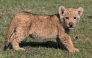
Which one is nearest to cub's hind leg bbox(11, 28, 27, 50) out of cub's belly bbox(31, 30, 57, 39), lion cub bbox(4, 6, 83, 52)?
lion cub bbox(4, 6, 83, 52)

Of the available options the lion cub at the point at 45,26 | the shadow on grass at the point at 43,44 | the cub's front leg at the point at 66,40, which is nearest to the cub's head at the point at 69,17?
the lion cub at the point at 45,26

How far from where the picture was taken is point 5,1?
64.4 feet

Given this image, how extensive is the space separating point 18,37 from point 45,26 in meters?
0.91

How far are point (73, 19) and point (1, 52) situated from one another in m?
2.18

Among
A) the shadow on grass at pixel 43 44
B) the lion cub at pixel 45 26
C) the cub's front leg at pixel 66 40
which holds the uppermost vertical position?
the lion cub at pixel 45 26

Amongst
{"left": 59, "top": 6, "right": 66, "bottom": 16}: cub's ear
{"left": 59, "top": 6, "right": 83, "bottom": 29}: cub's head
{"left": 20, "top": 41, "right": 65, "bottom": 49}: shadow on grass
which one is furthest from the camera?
{"left": 20, "top": 41, "right": 65, "bottom": 49}: shadow on grass

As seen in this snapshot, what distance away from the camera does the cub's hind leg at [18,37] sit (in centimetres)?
876

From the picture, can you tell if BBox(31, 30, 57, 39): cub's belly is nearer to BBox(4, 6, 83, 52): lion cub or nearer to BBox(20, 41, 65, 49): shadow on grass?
BBox(4, 6, 83, 52): lion cub

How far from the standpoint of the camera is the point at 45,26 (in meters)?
9.22

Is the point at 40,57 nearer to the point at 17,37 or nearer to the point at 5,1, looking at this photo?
the point at 17,37

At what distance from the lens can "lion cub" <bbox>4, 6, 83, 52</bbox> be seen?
877 centimetres

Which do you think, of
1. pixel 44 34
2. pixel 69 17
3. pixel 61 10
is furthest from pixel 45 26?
pixel 69 17

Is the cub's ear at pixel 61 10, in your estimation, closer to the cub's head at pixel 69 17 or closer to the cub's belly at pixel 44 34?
the cub's head at pixel 69 17

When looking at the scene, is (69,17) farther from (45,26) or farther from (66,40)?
(45,26)
